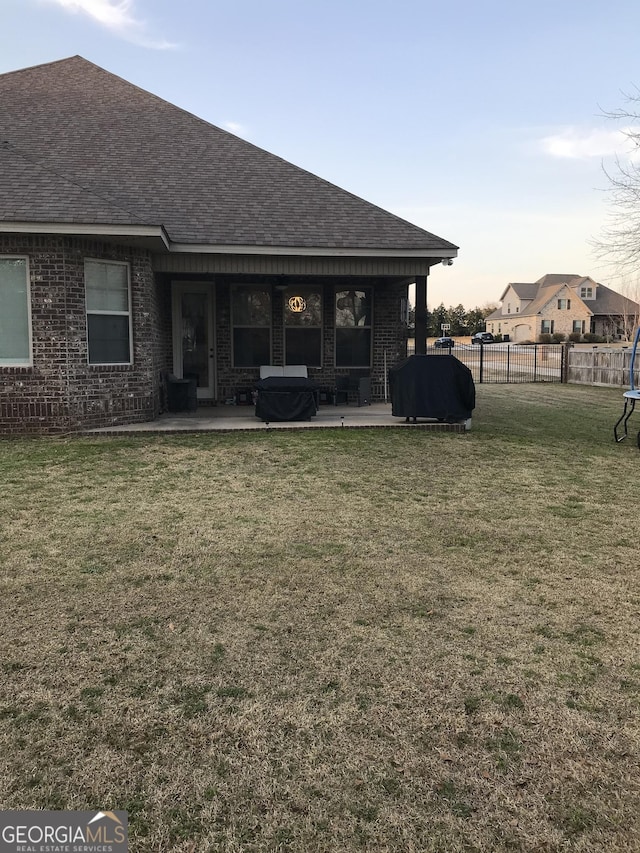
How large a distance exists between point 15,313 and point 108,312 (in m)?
1.36

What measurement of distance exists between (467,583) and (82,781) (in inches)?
101

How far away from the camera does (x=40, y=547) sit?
4.56 meters

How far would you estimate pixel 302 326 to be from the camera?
533 inches

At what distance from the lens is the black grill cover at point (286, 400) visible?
10703 mm

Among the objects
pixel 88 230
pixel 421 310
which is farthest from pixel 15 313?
pixel 421 310

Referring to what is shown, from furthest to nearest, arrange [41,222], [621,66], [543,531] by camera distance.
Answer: [621,66], [41,222], [543,531]

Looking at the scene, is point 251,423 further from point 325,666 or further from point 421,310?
point 325,666

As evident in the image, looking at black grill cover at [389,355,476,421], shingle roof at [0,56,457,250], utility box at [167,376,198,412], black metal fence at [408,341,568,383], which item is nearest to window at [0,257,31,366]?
shingle roof at [0,56,457,250]

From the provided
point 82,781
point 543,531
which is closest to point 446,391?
point 543,531

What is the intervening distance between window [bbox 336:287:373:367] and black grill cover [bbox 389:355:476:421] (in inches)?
132

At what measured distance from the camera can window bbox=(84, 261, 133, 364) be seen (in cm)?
972

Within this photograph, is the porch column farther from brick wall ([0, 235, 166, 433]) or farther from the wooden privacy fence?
the wooden privacy fence

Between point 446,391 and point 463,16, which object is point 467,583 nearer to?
point 446,391

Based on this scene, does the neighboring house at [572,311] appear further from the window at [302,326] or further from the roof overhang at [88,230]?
the roof overhang at [88,230]
